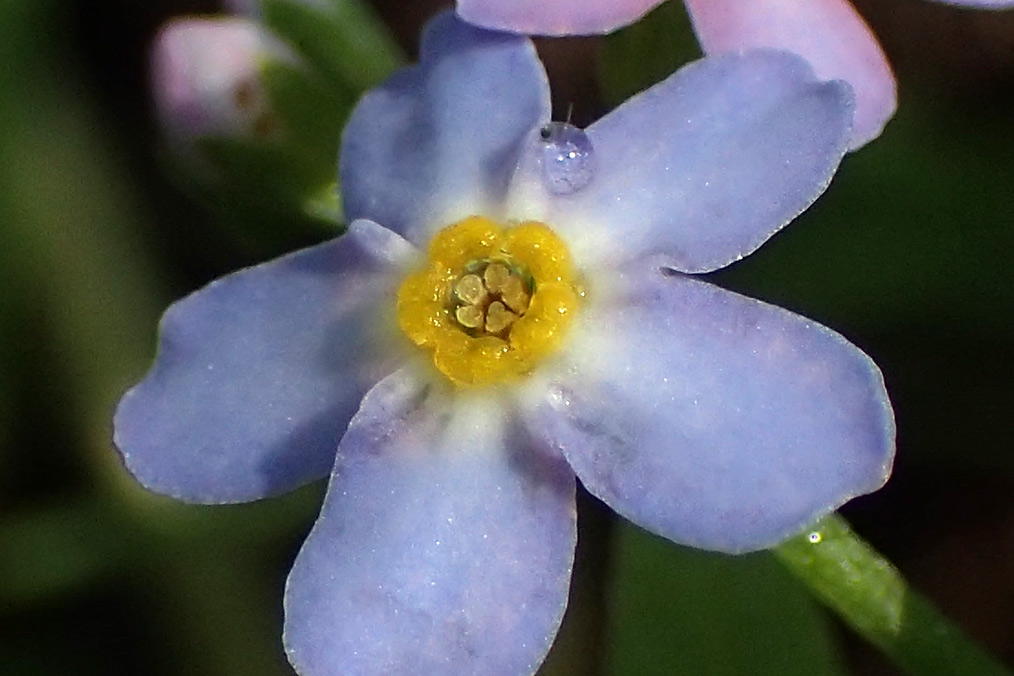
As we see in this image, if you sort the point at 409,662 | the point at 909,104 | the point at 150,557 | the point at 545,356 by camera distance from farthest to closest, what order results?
the point at 909,104, the point at 150,557, the point at 545,356, the point at 409,662

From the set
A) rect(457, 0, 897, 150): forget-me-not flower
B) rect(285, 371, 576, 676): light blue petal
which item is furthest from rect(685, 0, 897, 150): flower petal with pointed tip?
rect(285, 371, 576, 676): light blue petal

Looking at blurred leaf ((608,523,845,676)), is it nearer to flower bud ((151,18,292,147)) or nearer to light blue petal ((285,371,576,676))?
light blue petal ((285,371,576,676))

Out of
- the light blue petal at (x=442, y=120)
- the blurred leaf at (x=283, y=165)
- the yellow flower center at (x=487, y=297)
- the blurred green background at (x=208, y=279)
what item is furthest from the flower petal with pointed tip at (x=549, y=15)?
the blurred green background at (x=208, y=279)

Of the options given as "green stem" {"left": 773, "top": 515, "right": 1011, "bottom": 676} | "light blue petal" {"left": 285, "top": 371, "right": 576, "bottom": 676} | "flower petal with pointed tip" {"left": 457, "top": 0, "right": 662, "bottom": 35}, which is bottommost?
"green stem" {"left": 773, "top": 515, "right": 1011, "bottom": 676}

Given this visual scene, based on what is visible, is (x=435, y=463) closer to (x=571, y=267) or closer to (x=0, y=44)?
(x=571, y=267)

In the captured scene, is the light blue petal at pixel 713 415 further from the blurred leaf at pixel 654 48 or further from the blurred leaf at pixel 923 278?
the blurred leaf at pixel 923 278

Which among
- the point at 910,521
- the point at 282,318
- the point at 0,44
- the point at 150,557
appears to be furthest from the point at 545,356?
the point at 0,44
